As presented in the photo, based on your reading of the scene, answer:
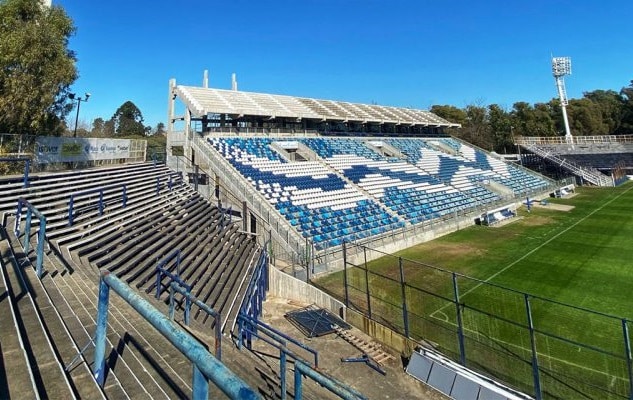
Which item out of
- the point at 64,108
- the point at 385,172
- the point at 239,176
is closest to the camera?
the point at 64,108

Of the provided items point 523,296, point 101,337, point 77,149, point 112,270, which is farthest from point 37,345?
point 77,149

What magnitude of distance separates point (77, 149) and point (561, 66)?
71764 millimetres

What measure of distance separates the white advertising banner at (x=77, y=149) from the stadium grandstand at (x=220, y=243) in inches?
3.2

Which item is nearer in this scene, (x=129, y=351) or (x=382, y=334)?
(x=129, y=351)

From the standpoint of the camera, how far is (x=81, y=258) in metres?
7.55

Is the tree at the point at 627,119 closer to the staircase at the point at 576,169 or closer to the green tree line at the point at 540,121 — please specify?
→ the green tree line at the point at 540,121

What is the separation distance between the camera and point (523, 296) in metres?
12.5

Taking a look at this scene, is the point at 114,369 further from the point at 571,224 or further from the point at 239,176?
the point at 571,224

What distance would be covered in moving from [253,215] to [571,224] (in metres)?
20.3

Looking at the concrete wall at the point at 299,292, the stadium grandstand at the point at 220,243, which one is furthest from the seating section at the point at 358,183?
the concrete wall at the point at 299,292

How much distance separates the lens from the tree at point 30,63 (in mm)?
14903

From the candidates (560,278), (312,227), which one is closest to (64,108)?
(312,227)

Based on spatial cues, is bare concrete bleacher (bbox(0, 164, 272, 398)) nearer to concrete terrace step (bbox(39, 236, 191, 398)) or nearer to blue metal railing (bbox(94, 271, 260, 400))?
concrete terrace step (bbox(39, 236, 191, 398))

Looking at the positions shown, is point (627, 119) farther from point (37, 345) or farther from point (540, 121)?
point (37, 345)
